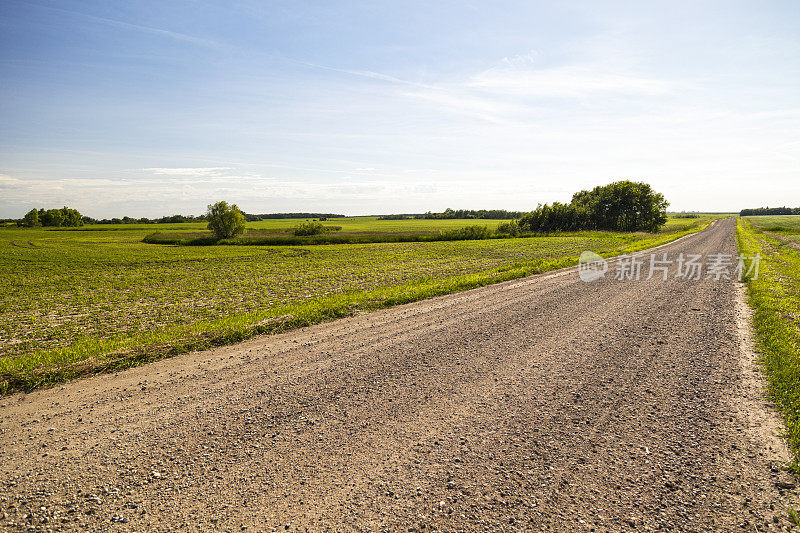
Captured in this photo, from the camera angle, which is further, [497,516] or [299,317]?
[299,317]

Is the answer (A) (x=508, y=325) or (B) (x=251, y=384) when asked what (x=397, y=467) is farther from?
(A) (x=508, y=325)

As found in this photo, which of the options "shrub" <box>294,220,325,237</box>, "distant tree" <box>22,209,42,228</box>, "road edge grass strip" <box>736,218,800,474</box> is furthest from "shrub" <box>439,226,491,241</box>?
"distant tree" <box>22,209,42,228</box>

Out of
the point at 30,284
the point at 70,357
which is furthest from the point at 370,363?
the point at 30,284

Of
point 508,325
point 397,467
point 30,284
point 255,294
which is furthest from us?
point 30,284

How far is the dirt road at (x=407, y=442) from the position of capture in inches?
151

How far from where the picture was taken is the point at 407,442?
5.04 metres

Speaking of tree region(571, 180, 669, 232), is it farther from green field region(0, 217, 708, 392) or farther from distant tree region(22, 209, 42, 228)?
distant tree region(22, 209, 42, 228)

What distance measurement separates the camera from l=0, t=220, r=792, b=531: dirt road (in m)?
3.85

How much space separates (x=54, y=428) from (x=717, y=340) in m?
13.8

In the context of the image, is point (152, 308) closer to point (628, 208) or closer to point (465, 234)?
point (465, 234)

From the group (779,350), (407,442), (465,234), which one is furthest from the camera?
(465,234)

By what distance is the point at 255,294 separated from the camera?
1816 centimetres

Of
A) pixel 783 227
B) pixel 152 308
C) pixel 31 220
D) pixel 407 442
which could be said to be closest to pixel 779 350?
pixel 407 442

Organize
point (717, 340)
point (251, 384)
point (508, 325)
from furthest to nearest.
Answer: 1. point (508, 325)
2. point (717, 340)
3. point (251, 384)
